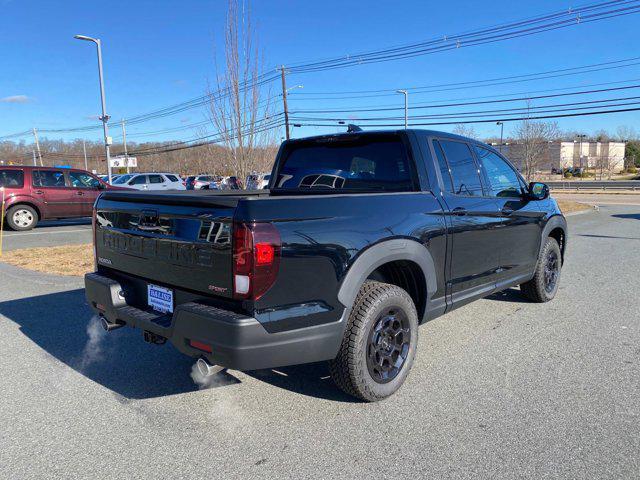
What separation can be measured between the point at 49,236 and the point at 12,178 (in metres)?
2.46

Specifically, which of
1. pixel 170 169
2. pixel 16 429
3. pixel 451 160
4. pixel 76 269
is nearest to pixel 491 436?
pixel 451 160

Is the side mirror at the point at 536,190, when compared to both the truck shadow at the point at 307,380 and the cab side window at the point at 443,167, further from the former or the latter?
the truck shadow at the point at 307,380

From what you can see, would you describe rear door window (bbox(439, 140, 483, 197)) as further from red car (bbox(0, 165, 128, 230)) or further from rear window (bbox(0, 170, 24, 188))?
rear window (bbox(0, 170, 24, 188))

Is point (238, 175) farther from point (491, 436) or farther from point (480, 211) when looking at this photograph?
point (491, 436)

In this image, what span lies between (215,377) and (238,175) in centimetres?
761

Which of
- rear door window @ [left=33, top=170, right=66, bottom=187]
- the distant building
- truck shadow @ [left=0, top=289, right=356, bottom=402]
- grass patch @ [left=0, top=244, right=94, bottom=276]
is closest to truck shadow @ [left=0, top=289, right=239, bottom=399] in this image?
truck shadow @ [left=0, top=289, right=356, bottom=402]

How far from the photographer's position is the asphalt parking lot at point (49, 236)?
35.7 feet

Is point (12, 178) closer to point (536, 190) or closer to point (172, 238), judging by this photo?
point (172, 238)

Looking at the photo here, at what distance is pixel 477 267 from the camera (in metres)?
4.14

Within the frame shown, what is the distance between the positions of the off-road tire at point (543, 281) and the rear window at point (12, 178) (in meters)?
13.3

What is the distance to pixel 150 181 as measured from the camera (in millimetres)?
24016

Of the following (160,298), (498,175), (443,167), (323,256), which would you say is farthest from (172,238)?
(498,175)

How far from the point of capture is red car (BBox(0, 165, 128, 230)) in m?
13.3

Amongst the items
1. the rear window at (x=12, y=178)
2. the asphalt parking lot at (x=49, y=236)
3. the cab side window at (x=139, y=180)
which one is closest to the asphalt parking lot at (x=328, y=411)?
the asphalt parking lot at (x=49, y=236)
